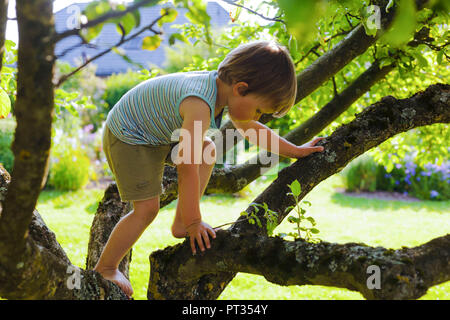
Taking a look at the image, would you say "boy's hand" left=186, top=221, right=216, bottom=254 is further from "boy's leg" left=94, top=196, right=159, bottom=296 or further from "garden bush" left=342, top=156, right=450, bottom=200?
"garden bush" left=342, top=156, right=450, bottom=200

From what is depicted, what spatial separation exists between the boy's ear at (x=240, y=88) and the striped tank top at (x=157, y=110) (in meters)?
0.10

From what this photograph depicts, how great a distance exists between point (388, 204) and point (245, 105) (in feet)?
24.3

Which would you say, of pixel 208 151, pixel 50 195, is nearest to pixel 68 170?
pixel 50 195

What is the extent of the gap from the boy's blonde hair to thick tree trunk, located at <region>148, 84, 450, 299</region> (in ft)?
1.24

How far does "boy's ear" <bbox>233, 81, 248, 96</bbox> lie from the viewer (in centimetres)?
208

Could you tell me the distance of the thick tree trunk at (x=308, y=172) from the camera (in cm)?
193

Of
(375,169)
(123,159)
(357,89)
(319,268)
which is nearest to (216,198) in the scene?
(375,169)

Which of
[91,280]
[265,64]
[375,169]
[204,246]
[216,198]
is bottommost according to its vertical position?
[91,280]

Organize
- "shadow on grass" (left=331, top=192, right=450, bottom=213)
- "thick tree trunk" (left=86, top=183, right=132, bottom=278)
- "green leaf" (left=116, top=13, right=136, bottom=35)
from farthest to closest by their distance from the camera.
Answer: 1. "shadow on grass" (left=331, top=192, right=450, bottom=213)
2. "thick tree trunk" (left=86, top=183, right=132, bottom=278)
3. "green leaf" (left=116, top=13, right=136, bottom=35)

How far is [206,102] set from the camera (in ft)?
6.73

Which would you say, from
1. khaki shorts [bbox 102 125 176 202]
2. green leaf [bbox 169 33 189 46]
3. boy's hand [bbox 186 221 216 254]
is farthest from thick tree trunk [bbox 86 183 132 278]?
green leaf [bbox 169 33 189 46]

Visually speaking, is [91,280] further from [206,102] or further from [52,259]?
[206,102]

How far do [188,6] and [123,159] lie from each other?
1166 millimetres

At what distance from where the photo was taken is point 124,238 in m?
2.19
